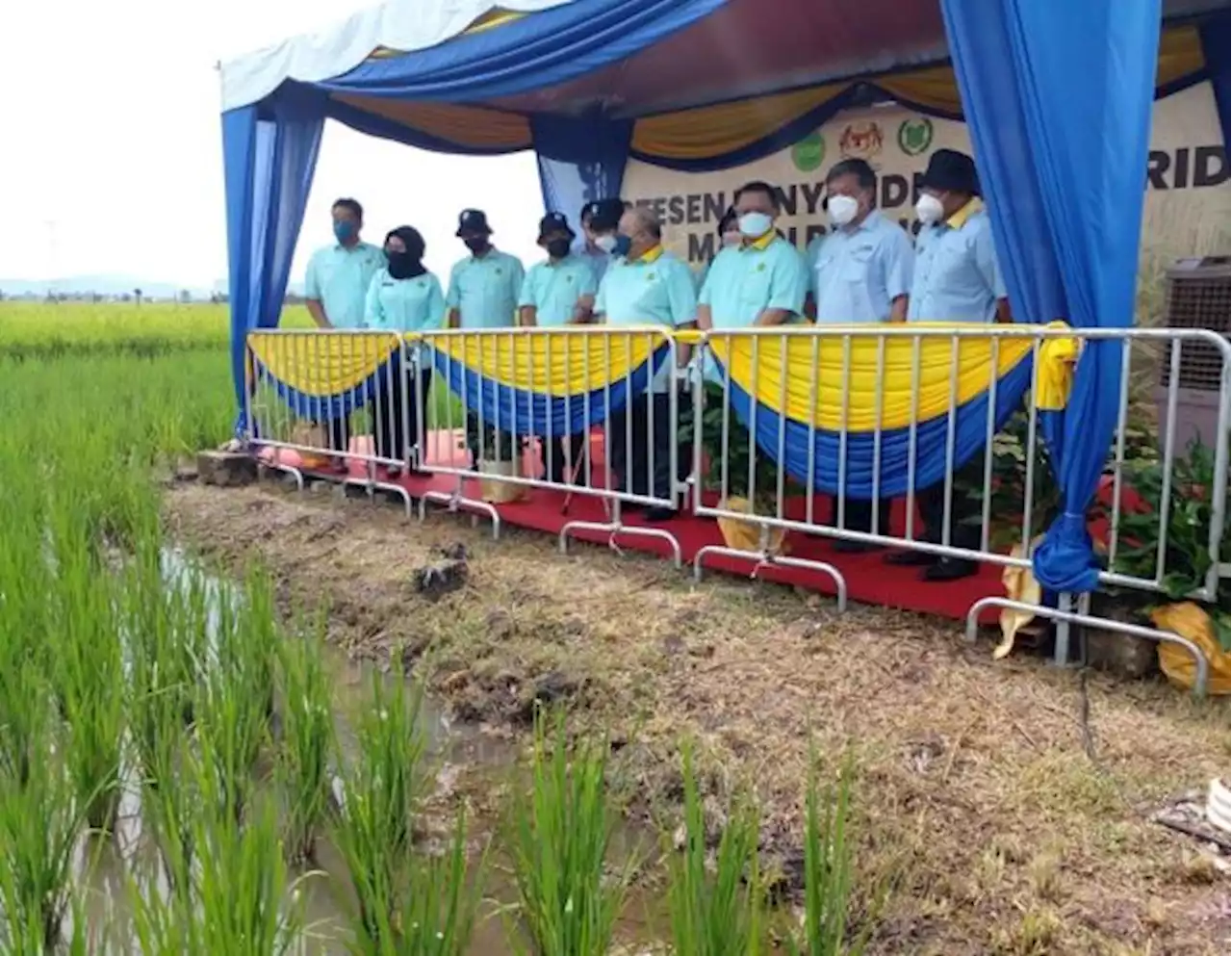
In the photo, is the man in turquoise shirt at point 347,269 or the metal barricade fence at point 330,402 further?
the man in turquoise shirt at point 347,269

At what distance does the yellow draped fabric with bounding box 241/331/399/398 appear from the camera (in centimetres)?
507

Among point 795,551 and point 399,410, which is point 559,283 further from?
point 795,551

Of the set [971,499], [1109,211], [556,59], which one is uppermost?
[556,59]

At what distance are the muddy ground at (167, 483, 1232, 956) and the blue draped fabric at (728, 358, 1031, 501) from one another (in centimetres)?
38

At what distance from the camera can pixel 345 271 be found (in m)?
5.79

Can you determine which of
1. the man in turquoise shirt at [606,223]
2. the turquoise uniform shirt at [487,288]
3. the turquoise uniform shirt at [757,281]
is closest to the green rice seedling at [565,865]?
the turquoise uniform shirt at [757,281]

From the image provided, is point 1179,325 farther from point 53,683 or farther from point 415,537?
point 53,683

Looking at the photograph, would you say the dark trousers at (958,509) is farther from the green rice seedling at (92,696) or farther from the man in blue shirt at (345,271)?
the man in blue shirt at (345,271)

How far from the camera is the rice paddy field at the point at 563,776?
1.59m

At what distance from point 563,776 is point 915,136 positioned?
4.62m

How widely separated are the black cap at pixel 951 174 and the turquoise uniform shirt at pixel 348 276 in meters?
3.16

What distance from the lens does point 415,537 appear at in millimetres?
4559

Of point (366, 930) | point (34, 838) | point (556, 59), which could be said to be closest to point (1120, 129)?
point (556, 59)

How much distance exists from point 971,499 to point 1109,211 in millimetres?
897
